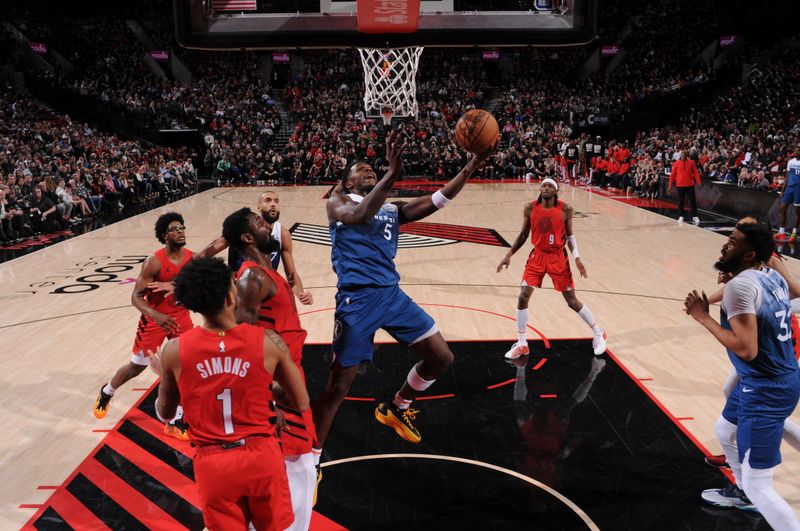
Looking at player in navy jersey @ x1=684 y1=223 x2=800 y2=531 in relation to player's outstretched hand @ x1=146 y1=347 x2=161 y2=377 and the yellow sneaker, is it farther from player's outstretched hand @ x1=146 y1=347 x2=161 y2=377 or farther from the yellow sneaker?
player's outstretched hand @ x1=146 y1=347 x2=161 y2=377

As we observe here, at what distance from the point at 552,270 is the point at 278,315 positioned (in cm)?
334

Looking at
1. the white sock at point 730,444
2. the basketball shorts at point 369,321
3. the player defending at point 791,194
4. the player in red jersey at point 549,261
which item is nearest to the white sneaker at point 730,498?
the white sock at point 730,444

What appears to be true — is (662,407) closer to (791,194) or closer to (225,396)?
(225,396)

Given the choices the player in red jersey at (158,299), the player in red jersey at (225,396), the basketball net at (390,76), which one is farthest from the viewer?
the basketball net at (390,76)

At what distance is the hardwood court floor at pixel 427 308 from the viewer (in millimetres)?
4824

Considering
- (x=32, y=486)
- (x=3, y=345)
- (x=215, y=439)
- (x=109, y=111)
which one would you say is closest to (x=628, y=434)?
(x=215, y=439)

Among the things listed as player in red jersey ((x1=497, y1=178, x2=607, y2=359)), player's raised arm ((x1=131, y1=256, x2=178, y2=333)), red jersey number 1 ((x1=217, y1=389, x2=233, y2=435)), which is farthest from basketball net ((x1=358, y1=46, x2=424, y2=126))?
red jersey number 1 ((x1=217, y1=389, x2=233, y2=435))

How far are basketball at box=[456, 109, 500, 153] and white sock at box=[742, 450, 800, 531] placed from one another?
2261 millimetres

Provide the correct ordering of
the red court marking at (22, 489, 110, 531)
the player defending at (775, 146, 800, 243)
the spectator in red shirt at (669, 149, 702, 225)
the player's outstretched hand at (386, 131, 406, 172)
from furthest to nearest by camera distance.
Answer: the spectator in red shirt at (669, 149, 702, 225), the player defending at (775, 146, 800, 243), the red court marking at (22, 489, 110, 531), the player's outstretched hand at (386, 131, 406, 172)

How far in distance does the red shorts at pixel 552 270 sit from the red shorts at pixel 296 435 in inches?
133

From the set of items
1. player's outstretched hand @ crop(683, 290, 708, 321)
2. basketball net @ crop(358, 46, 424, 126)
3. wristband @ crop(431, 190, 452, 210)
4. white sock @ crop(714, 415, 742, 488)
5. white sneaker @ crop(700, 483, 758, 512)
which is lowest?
white sneaker @ crop(700, 483, 758, 512)

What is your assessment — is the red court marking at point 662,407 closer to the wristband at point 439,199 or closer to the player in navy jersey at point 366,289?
the player in navy jersey at point 366,289

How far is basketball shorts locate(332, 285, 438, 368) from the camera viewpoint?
396 centimetres

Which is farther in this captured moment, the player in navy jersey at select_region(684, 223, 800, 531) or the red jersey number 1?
the player in navy jersey at select_region(684, 223, 800, 531)
